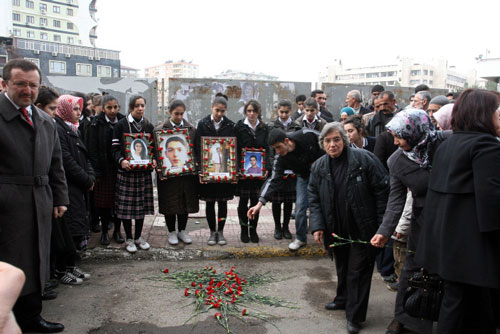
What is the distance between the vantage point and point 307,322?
4.19 meters

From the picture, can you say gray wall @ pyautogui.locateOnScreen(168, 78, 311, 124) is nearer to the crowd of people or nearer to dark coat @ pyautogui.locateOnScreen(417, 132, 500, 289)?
the crowd of people

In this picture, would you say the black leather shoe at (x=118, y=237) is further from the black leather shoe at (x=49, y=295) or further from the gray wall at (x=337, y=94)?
the gray wall at (x=337, y=94)

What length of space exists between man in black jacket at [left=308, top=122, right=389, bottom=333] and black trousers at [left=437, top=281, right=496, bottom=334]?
100 centimetres

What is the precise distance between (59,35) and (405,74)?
3480 inches

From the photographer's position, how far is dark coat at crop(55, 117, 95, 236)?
16.3 feet

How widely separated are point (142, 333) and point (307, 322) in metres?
1.62

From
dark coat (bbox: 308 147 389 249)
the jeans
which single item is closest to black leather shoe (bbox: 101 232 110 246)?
the jeans

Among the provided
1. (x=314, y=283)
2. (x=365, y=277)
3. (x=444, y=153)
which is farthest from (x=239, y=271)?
(x=444, y=153)

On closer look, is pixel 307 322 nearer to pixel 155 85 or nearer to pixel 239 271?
pixel 239 271

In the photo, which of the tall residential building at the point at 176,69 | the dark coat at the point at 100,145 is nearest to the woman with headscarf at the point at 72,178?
the dark coat at the point at 100,145

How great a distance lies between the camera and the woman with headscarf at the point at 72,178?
498cm

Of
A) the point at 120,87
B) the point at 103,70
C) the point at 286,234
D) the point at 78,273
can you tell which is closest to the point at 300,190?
the point at 286,234

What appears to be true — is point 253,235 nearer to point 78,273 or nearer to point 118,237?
point 118,237

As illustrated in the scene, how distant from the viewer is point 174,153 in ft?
19.7
